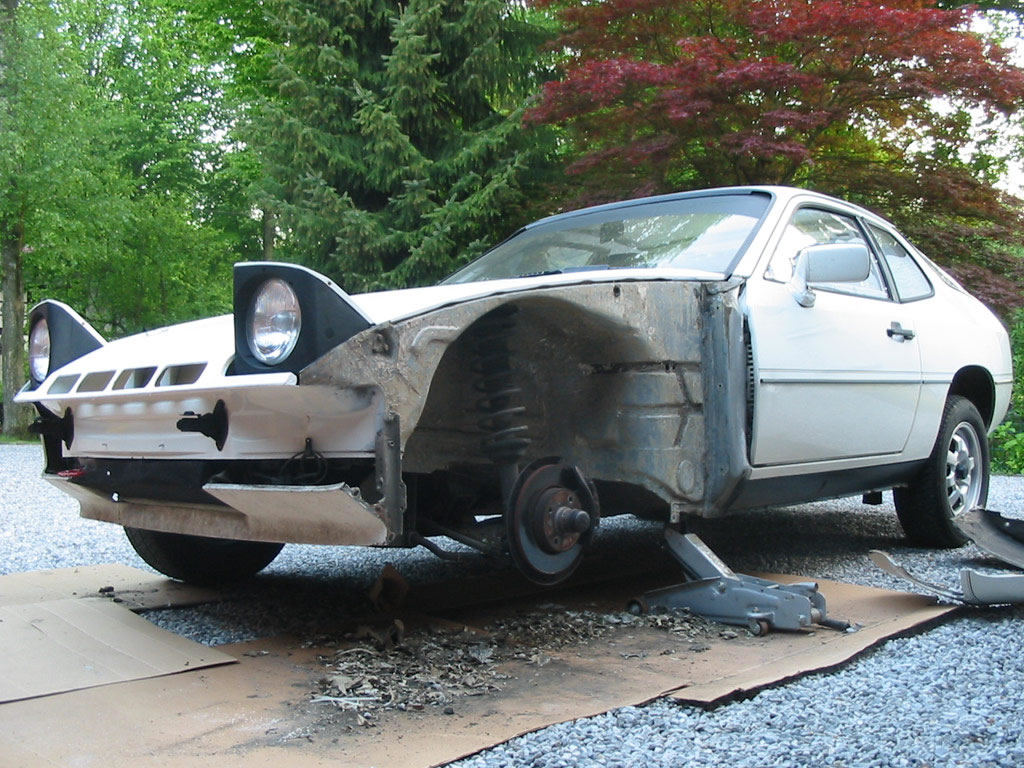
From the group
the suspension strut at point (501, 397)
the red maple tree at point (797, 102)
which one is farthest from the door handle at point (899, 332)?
the red maple tree at point (797, 102)

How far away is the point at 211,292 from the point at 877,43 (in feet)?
39.7

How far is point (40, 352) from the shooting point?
12.1 ft

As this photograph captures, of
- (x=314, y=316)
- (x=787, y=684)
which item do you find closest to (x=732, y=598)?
(x=787, y=684)

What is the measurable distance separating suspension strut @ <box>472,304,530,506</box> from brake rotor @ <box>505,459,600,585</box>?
2.4 inches

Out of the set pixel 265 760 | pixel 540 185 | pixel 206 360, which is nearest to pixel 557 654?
pixel 265 760

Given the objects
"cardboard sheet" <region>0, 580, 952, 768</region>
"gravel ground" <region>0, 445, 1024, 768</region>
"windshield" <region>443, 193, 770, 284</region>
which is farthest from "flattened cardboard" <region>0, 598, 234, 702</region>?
"windshield" <region>443, 193, 770, 284</region>

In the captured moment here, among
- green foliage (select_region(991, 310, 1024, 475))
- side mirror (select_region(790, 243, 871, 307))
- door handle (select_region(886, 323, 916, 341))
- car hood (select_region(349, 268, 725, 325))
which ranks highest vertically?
side mirror (select_region(790, 243, 871, 307))

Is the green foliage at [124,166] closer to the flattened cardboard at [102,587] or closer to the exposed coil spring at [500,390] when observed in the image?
the flattened cardboard at [102,587]

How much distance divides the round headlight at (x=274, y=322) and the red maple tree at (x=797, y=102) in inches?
237

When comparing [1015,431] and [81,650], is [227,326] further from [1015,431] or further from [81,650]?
[1015,431]

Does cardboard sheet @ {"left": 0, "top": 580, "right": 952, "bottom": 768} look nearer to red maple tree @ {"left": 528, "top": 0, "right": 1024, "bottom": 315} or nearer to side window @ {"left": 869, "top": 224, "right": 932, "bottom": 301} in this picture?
side window @ {"left": 869, "top": 224, "right": 932, "bottom": 301}

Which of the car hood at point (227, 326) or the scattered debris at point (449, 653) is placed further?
the car hood at point (227, 326)

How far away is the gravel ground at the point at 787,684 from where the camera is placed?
2.15m

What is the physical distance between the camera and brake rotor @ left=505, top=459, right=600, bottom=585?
2.86m
